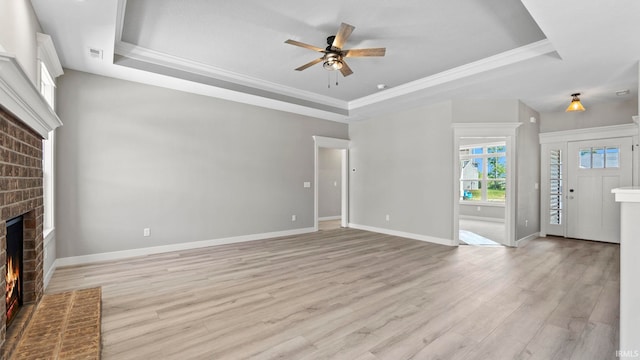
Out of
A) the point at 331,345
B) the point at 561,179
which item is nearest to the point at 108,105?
the point at 331,345

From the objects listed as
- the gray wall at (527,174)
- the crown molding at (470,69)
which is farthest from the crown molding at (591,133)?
the crown molding at (470,69)

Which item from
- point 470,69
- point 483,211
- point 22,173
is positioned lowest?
point 483,211

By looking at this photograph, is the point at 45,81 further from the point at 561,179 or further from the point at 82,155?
the point at 561,179

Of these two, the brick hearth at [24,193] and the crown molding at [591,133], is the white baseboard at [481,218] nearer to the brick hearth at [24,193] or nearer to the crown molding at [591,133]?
the crown molding at [591,133]

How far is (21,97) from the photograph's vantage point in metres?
1.75

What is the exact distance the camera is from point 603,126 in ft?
17.7

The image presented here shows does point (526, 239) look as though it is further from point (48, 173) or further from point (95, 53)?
point (48, 173)

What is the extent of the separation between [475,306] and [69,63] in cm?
539

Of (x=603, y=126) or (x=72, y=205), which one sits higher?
(x=603, y=126)

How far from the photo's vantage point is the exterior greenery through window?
8.34 m

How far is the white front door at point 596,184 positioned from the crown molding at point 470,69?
3340 millimetres

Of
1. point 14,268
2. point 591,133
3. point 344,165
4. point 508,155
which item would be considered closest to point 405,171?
point 344,165

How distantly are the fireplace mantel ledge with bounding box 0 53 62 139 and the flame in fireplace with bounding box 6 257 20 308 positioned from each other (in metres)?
1.04

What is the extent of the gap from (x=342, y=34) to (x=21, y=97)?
259 centimetres
